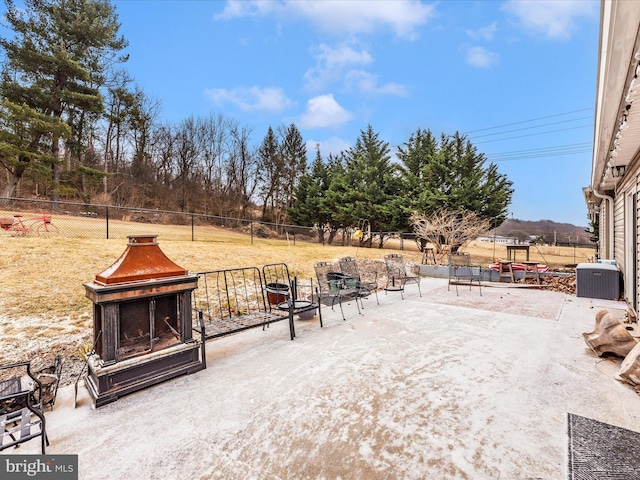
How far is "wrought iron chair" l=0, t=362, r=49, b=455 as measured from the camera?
1.81 meters

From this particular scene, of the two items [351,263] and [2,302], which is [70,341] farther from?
[351,263]

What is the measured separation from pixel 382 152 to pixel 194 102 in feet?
64.3

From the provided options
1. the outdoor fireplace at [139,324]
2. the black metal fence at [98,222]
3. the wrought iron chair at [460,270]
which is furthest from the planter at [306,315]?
the black metal fence at [98,222]

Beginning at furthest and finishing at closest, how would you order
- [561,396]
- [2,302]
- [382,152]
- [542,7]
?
[382,152] → [542,7] → [2,302] → [561,396]

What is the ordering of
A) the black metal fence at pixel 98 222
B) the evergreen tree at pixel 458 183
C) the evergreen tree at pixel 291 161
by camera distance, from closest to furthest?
the black metal fence at pixel 98 222 < the evergreen tree at pixel 458 183 < the evergreen tree at pixel 291 161

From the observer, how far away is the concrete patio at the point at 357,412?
1.81 metres

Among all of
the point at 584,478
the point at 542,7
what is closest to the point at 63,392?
the point at 584,478

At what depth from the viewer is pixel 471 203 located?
16312 mm

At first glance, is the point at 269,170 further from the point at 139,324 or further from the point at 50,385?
the point at 50,385

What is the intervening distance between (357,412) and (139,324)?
88.0 inches

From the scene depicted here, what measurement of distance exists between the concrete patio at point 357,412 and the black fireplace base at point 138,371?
0.08m

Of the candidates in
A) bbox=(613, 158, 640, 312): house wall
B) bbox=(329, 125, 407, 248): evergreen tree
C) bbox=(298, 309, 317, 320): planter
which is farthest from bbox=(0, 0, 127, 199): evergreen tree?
bbox=(613, 158, 640, 312): house wall

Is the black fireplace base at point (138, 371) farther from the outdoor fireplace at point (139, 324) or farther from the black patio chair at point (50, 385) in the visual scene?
the black patio chair at point (50, 385)

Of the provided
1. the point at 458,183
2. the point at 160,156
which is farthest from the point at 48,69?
the point at 458,183
